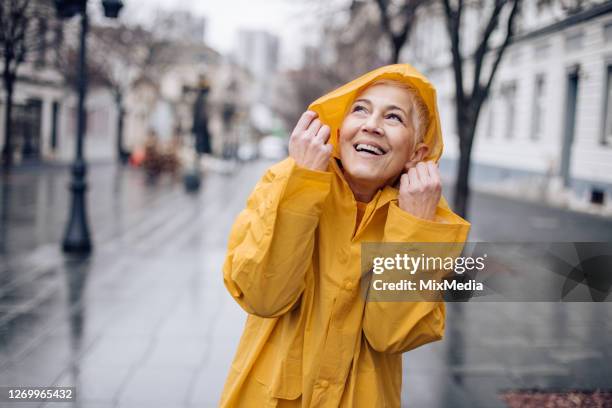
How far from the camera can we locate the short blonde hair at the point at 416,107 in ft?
6.74

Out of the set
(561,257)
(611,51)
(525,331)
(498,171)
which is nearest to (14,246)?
(525,331)

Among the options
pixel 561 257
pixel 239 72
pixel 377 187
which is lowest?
pixel 561 257

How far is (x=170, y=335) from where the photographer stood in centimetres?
618

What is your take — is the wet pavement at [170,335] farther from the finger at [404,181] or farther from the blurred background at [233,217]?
the finger at [404,181]

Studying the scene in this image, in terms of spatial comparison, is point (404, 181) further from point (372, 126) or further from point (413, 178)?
point (372, 126)

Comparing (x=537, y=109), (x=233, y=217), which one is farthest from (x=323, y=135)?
(x=537, y=109)

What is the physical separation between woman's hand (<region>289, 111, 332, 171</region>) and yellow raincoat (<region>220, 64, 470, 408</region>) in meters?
0.03

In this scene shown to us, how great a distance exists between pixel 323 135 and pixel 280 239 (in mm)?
313

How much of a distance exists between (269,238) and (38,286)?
6889 mm

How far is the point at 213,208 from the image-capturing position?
60.7 ft

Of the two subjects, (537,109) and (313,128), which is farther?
(537,109)

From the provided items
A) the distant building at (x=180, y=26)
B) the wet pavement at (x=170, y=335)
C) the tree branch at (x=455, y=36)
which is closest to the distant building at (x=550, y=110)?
the tree branch at (x=455, y=36)

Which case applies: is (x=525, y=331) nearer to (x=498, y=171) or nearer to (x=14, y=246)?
(x=14, y=246)

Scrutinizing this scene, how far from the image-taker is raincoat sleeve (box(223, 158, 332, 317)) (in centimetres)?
186
